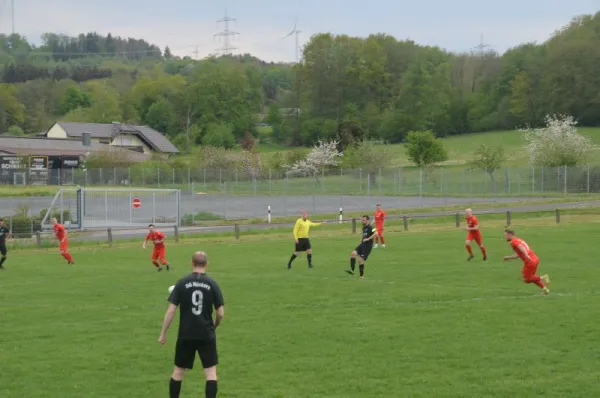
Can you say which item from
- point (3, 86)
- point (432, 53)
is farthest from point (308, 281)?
point (3, 86)

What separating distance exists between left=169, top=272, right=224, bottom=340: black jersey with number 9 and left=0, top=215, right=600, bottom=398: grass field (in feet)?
6.46

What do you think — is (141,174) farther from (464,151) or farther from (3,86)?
(3,86)

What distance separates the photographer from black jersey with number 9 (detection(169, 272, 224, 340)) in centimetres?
1004

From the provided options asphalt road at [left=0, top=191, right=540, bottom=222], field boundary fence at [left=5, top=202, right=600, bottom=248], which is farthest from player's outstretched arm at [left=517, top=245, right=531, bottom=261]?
asphalt road at [left=0, top=191, right=540, bottom=222]

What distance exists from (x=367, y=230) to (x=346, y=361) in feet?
39.5

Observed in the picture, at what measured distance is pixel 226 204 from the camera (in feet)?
225

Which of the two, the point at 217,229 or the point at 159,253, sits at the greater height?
the point at 159,253

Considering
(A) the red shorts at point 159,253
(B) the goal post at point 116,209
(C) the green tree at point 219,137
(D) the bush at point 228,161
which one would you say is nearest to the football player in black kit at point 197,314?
(A) the red shorts at point 159,253

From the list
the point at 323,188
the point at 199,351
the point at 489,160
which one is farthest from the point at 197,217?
the point at 199,351

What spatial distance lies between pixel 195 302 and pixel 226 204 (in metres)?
58.6

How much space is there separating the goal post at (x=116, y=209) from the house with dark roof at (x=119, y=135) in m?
64.7

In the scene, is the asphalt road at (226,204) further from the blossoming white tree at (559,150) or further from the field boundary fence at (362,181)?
the blossoming white tree at (559,150)

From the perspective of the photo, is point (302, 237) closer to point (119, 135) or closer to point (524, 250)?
point (524, 250)

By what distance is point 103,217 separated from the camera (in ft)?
172
